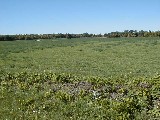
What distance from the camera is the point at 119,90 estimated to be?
557 inches

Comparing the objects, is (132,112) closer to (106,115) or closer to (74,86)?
(106,115)

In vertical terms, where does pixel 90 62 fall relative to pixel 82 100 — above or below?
below

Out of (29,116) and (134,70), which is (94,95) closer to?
(29,116)

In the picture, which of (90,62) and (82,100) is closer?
(82,100)

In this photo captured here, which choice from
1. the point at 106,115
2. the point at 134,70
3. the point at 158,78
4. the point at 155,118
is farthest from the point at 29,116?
the point at 134,70

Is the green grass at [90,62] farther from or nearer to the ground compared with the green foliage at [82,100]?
nearer to the ground

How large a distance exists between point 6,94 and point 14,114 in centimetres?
344

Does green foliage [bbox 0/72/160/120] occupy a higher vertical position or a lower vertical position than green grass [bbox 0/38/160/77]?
higher

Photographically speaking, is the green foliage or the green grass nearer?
the green foliage

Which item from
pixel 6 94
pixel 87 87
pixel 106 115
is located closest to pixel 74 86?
pixel 87 87

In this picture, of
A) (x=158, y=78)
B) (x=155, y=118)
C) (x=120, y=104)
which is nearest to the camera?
(x=155, y=118)

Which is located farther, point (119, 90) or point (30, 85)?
point (30, 85)

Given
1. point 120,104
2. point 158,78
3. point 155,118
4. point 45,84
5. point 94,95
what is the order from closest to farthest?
point 155,118
point 120,104
point 94,95
point 158,78
point 45,84

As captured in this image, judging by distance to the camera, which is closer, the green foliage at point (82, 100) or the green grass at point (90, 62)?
the green foliage at point (82, 100)
